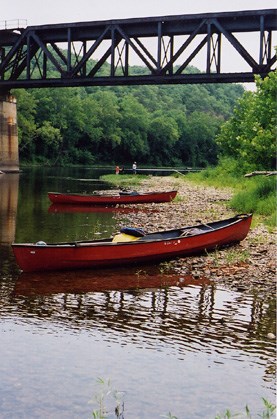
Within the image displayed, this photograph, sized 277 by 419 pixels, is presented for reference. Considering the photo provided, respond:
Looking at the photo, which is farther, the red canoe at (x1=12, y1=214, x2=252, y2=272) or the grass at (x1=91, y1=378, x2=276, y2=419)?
the red canoe at (x1=12, y1=214, x2=252, y2=272)

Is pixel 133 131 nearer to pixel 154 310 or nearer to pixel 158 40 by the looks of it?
pixel 158 40

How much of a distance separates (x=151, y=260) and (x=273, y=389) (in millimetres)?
9987

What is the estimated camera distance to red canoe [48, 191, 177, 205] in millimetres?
39562

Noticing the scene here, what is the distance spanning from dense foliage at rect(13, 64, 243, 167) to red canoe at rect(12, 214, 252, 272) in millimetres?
85559

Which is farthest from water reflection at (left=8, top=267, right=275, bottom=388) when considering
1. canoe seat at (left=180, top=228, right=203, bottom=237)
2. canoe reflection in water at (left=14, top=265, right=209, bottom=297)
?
canoe seat at (left=180, top=228, right=203, bottom=237)

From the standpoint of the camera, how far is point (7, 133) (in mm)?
73062

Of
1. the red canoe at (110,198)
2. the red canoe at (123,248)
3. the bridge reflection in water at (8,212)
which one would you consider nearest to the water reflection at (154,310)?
the red canoe at (123,248)

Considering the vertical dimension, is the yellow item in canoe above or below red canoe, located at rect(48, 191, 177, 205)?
above

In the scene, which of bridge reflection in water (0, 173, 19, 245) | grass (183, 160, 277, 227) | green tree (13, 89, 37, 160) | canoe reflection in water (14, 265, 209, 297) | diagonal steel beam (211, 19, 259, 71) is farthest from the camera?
green tree (13, 89, 37, 160)

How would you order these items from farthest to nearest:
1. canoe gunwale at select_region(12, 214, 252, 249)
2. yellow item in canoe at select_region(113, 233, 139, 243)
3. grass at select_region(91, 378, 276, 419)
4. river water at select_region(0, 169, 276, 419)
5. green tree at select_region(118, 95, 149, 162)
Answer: green tree at select_region(118, 95, 149, 162)
yellow item in canoe at select_region(113, 233, 139, 243)
canoe gunwale at select_region(12, 214, 252, 249)
river water at select_region(0, 169, 276, 419)
grass at select_region(91, 378, 276, 419)

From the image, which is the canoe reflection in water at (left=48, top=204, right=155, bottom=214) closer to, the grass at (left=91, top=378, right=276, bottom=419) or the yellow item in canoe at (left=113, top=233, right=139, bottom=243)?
the yellow item in canoe at (left=113, top=233, right=139, bottom=243)

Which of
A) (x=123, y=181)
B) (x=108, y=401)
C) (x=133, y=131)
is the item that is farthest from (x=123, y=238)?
(x=133, y=131)

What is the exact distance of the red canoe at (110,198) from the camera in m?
39.6

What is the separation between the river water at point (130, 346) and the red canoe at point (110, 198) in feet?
67.6
